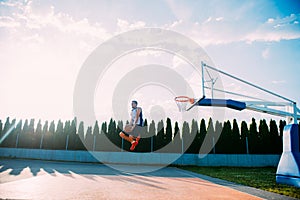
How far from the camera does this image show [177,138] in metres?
24.4

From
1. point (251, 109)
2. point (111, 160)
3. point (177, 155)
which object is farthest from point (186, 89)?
point (111, 160)

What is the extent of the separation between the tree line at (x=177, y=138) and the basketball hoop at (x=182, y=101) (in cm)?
1037

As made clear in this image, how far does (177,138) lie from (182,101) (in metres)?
12.3

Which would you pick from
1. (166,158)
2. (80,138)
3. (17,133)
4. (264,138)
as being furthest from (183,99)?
(17,133)

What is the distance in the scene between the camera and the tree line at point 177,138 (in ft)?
75.9

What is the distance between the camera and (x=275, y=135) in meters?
23.6

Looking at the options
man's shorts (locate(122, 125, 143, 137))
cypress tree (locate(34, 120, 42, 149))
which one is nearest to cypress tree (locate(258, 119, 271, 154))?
man's shorts (locate(122, 125, 143, 137))

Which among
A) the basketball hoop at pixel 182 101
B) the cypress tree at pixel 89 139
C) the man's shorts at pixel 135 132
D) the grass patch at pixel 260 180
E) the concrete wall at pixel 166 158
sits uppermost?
the basketball hoop at pixel 182 101

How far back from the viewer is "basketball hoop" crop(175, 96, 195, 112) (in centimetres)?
1235

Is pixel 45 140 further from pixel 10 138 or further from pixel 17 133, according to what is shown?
pixel 10 138

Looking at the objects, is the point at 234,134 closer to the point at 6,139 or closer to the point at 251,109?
the point at 251,109

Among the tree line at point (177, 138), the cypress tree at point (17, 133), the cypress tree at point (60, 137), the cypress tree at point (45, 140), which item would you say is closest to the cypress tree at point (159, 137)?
the tree line at point (177, 138)

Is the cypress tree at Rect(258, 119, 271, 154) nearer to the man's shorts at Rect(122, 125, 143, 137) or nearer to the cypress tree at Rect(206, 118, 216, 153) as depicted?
the cypress tree at Rect(206, 118, 216, 153)

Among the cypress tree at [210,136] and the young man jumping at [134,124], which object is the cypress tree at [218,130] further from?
the young man jumping at [134,124]
